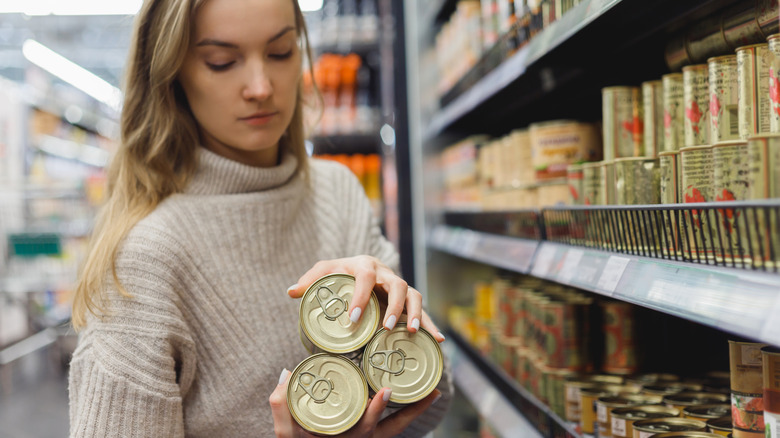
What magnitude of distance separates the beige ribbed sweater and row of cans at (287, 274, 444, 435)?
0.27 m

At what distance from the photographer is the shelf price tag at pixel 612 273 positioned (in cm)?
104

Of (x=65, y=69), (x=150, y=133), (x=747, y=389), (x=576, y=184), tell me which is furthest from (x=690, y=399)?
(x=65, y=69)

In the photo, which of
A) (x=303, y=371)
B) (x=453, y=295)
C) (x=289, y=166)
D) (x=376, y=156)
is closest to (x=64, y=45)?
(x=376, y=156)

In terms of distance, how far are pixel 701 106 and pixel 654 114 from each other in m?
0.15

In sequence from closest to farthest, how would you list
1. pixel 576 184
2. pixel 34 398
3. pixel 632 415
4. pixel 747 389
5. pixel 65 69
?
pixel 747 389 → pixel 632 415 → pixel 576 184 → pixel 34 398 → pixel 65 69

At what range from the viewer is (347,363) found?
38.5 inches

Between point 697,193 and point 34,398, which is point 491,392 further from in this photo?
point 34,398

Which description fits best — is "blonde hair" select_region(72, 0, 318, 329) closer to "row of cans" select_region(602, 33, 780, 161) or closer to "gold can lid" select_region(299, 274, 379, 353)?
"gold can lid" select_region(299, 274, 379, 353)

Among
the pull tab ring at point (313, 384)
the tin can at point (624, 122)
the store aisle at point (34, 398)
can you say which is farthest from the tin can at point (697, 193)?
the store aisle at point (34, 398)

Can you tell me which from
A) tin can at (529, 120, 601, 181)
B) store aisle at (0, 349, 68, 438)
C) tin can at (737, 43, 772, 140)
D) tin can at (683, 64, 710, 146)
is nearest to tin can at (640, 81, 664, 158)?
tin can at (683, 64, 710, 146)

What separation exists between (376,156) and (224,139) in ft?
7.92

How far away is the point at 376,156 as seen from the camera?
12.1 ft

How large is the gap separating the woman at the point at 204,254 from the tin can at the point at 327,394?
0.02 metres

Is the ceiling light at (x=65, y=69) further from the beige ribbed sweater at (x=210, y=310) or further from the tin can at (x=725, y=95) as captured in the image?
the tin can at (x=725, y=95)
